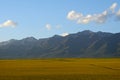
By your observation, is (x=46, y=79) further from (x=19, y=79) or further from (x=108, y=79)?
(x=108, y=79)

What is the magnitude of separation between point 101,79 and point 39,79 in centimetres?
731

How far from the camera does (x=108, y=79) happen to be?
39.5 metres

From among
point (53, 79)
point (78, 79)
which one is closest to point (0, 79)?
point (53, 79)

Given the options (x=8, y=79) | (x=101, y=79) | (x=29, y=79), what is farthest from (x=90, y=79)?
(x=8, y=79)

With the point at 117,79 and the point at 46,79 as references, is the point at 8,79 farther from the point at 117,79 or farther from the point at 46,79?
the point at 117,79

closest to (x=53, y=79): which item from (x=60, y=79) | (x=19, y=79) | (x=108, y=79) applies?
(x=60, y=79)

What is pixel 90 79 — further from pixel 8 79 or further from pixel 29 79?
pixel 8 79

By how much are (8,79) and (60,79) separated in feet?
19.8

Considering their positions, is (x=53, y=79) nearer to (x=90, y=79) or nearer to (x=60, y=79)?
(x=60, y=79)

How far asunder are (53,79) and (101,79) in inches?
223

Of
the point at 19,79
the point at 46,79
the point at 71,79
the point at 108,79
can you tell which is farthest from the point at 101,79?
the point at 19,79

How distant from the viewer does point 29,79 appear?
39125 mm

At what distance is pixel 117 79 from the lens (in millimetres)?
39500

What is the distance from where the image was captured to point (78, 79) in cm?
3931
